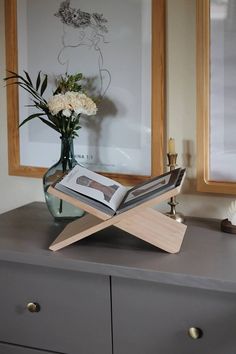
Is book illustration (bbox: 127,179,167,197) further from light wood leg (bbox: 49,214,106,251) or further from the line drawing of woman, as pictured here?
the line drawing of woman

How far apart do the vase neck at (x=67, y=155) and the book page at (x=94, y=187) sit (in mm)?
121

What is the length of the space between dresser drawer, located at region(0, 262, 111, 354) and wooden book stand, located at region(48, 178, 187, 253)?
10cm

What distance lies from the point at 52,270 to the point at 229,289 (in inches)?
18.5

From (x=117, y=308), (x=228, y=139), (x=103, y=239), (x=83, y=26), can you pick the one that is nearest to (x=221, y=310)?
(x=117, y=308)

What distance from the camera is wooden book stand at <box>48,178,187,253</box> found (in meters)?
1.54

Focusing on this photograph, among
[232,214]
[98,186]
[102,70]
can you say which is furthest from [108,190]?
[102,70]

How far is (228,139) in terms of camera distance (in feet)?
5.90

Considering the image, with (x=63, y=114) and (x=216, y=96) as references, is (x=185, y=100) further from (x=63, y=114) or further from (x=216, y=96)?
(x=63, y=114)

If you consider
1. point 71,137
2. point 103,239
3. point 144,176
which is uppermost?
point 71,137

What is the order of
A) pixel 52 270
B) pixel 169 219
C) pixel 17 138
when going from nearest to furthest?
pixel 52 270 < pixel 169 219 < pixel 17 138

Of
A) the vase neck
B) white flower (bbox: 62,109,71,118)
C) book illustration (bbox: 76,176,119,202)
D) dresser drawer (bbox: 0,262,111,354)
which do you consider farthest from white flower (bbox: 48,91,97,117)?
dresser drawer (bbox: 0,262,111,354)

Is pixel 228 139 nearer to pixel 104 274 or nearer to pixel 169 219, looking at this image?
pixel 169 219

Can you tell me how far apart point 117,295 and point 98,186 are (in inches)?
11.9

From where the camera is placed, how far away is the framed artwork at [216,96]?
5.76ft
